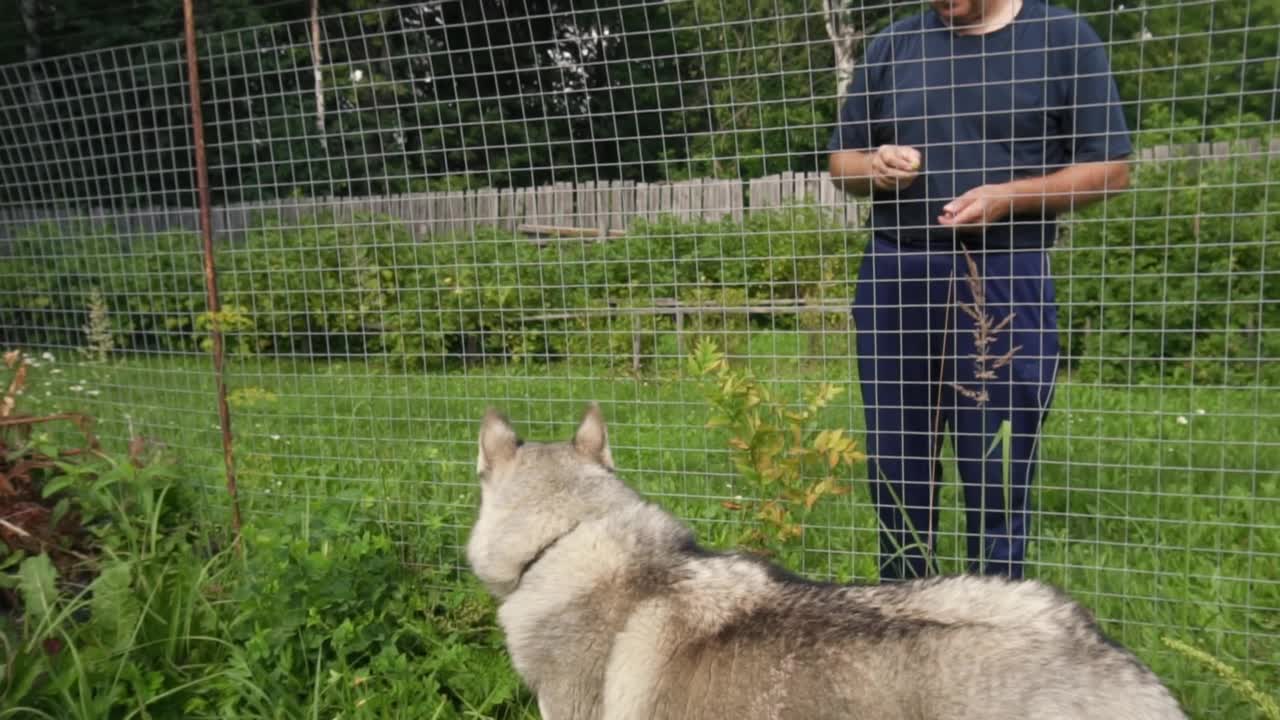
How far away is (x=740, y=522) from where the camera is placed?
3.52 m

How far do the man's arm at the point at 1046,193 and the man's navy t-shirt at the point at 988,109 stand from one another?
5 cm

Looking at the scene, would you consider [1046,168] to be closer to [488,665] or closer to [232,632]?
[488,665]

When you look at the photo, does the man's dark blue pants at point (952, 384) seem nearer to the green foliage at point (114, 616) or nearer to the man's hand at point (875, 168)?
the man's hand at point (875, 168)

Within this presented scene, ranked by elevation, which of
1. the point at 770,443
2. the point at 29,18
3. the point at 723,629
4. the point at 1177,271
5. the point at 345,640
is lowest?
the point at 345,640

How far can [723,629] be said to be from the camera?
2.00 meters

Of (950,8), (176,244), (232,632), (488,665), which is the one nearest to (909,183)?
(950,8)

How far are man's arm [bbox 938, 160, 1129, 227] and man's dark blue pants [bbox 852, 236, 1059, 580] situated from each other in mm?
144

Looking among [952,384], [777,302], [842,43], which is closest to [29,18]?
[842,43]

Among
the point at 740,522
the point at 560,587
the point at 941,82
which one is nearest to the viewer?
the point at 560,587

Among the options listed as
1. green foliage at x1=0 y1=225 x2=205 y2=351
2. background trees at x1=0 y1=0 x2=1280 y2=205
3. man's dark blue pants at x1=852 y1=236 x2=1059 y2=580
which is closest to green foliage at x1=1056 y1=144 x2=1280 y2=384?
background trees at x1=0 y1=0 x2=1280 y2=205

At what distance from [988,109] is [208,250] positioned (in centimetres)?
318

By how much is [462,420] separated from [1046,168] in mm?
2885

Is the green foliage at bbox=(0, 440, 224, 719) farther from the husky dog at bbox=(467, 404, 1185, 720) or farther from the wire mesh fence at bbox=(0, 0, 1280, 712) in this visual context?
A: the husky dog at bbox=(467, 404, 1185, 720)

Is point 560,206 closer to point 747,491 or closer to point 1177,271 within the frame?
point 747,491
